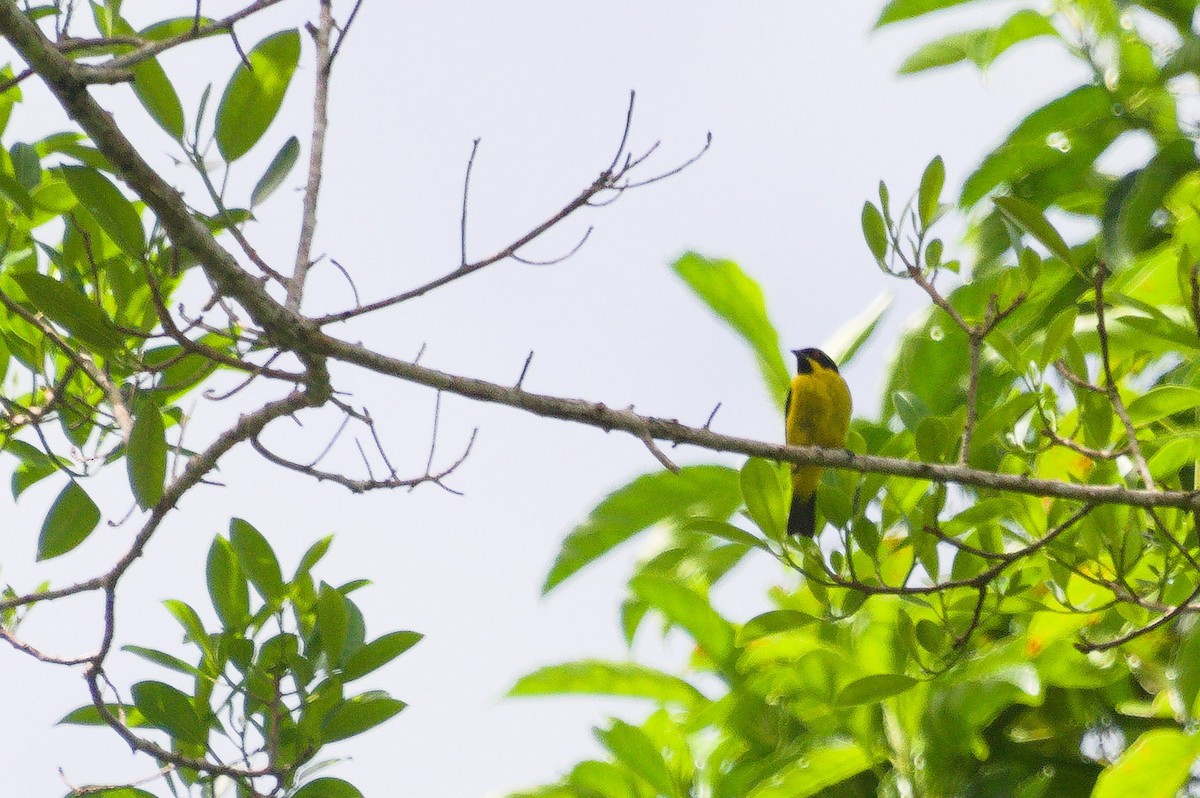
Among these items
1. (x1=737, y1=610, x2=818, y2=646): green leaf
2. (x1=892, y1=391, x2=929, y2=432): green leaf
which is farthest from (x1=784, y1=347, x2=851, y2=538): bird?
(x1=737, y1=610, x2=818, y2=646): green leaf

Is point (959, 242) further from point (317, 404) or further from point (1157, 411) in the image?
point (317, 404)

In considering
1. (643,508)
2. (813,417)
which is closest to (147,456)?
(643,508)

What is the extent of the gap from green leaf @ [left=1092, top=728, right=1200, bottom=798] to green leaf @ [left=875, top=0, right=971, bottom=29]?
2145mm

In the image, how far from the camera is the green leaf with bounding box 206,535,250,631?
8.55 feet

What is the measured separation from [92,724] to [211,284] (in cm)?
106

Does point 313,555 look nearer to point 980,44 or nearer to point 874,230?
point 874,230

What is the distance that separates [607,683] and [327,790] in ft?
3.84

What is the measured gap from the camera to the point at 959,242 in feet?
12.3

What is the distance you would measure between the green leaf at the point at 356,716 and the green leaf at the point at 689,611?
853mm

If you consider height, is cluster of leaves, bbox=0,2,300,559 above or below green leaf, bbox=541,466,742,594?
above

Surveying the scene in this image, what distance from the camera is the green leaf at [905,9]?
358cm

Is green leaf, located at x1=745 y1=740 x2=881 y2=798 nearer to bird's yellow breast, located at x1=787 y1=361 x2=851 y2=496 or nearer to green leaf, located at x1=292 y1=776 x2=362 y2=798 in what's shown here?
green leaf, located at x1=292 y1=776 x2=362 y2=798

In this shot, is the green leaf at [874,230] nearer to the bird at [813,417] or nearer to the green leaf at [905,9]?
the green leaf at [905,9]

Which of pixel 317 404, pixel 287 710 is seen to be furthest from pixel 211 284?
pixel 287 710
